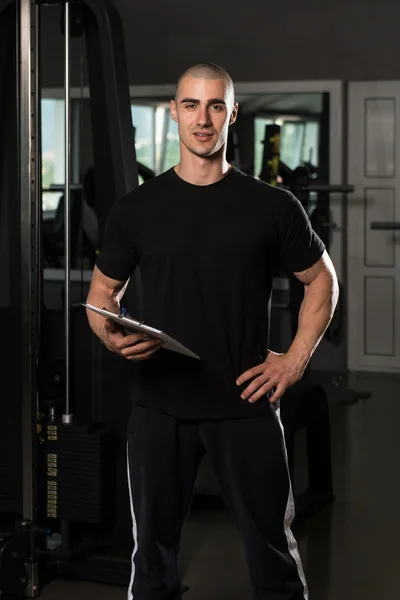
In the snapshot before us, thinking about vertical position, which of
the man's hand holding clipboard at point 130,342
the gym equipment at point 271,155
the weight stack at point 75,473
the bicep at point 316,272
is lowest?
the weight stack at point 75,473

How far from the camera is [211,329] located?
219 cm

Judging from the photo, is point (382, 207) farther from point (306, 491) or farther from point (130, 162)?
point (130, 162)

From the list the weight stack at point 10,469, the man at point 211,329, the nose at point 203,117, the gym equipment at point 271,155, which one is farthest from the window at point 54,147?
the nose at point 203,117

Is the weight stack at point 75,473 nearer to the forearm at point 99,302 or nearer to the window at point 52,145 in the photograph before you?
the forearm at point 99,302

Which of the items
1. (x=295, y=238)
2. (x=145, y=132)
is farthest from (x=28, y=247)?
(x=145, y=132)

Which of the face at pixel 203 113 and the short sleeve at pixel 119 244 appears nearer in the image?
the face at pixel 203 113

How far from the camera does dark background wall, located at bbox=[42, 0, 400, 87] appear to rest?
23.9 ft

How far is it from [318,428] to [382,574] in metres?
0.98

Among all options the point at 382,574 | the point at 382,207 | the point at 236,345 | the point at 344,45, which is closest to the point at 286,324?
the point at 382,207

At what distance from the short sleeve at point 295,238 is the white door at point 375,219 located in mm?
5277

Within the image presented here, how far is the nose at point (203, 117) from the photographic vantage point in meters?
2.12

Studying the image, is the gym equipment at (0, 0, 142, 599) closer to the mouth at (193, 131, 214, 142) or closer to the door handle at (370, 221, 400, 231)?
the mouth at (193, 131, 214, 142)

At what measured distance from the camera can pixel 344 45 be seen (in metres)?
7.36

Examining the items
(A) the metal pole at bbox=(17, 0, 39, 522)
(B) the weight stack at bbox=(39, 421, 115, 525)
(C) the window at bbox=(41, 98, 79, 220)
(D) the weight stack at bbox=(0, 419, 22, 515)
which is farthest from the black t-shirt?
(C) the window at bbox=(41, 98, 79, 220)
